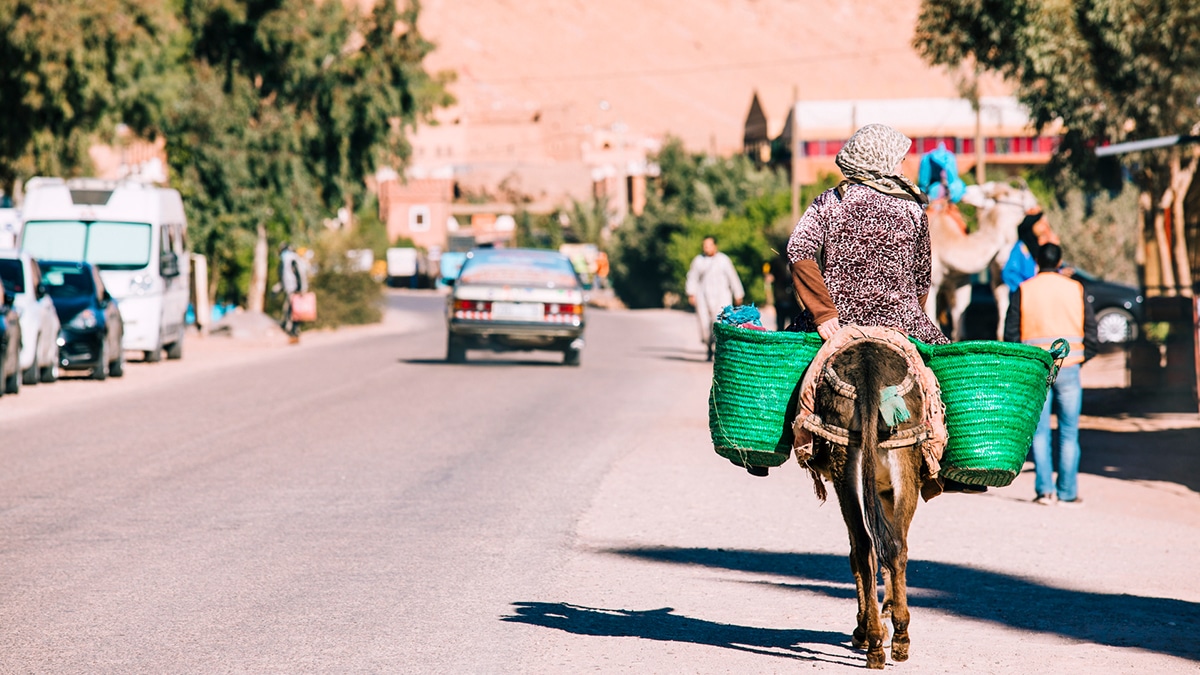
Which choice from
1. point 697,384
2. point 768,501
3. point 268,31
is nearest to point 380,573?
point 768,501

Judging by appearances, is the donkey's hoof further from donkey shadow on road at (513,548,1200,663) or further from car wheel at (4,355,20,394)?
car wheel at (4,355,20,394)

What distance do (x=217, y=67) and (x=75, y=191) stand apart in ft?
57.3

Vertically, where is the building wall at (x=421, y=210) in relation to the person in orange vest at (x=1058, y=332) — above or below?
above

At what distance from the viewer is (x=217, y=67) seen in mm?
43344

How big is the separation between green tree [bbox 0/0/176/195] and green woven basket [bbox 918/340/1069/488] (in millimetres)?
28517

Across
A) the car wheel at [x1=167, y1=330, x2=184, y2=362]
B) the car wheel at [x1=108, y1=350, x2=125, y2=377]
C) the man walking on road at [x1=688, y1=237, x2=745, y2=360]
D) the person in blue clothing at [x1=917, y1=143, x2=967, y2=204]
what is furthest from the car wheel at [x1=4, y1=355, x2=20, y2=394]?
the person in blue clothing at [x1=917, y1=143, x2=967, y2=204]

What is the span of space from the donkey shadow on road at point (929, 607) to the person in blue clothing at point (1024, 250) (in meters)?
5.12

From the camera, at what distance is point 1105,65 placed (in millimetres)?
24109

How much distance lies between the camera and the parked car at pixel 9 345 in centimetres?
1814

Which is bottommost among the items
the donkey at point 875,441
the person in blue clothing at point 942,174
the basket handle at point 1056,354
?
the donkey at point 875,441

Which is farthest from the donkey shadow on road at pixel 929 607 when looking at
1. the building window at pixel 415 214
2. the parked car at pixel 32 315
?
the building window at pixel 415 214

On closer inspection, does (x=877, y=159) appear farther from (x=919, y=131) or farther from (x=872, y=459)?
(x=919, y=131)

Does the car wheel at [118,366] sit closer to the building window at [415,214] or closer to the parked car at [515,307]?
the parked car at [515,307]

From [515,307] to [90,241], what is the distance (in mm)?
7102
